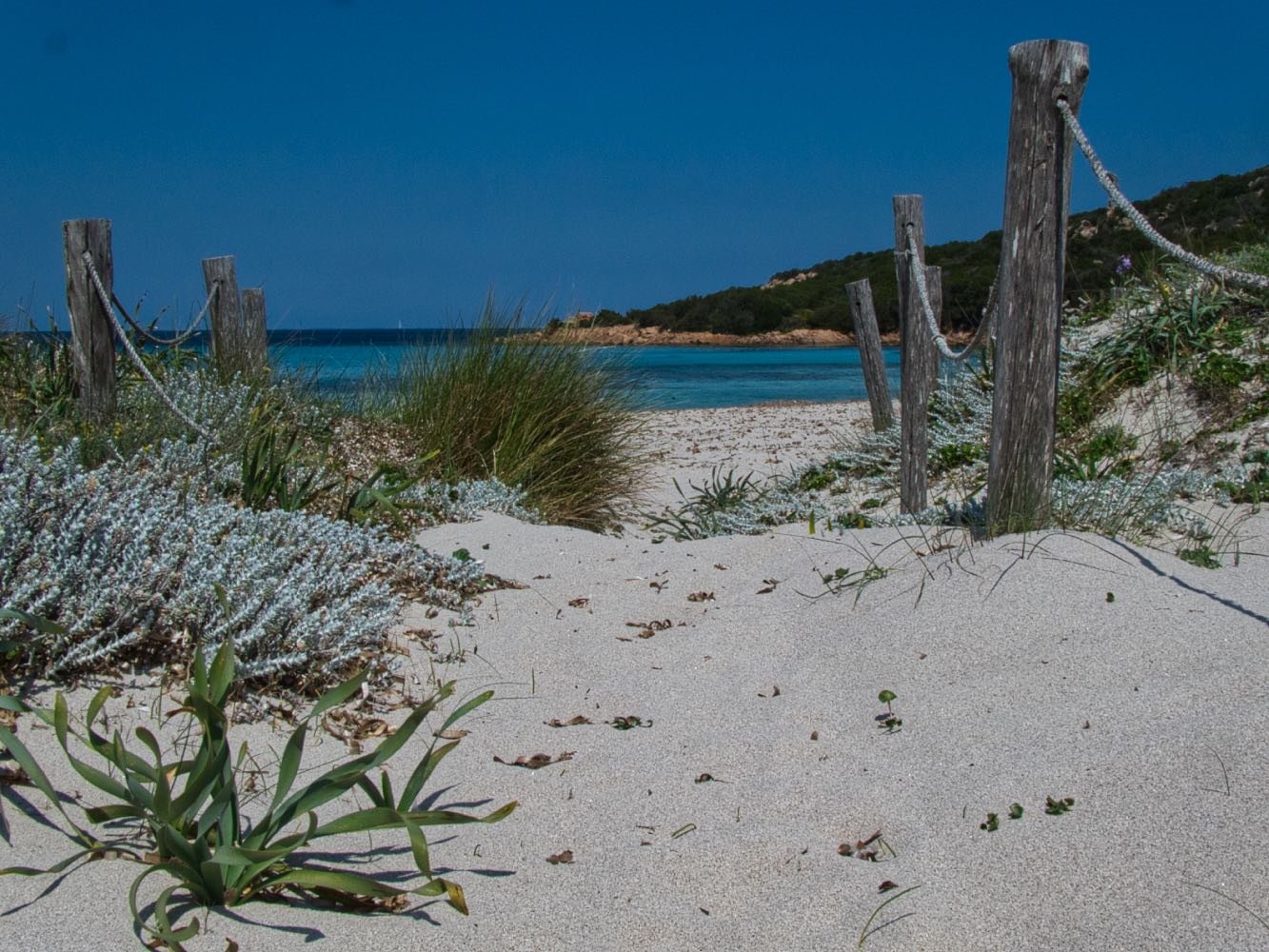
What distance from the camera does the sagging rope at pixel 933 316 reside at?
4.48 m

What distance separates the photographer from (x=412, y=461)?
20.9 ft

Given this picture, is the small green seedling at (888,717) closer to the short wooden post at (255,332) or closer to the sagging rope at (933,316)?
the sagging rope at (933,316)

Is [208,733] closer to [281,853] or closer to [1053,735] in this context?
[281,853]

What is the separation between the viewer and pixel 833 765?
279cm

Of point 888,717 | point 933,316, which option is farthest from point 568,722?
point 933,316

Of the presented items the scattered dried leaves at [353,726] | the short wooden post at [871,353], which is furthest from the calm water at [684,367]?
the scattered dried leaves at [353,726]

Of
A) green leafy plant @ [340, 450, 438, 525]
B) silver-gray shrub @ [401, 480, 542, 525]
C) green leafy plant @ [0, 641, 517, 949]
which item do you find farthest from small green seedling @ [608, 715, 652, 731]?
silver-gray shrub @ [401, 480, 542, 525]

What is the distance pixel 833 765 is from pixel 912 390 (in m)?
3.43

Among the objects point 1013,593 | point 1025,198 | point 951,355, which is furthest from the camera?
point 951,355

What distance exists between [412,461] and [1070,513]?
3.77 metres

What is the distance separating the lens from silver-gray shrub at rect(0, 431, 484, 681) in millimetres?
3117

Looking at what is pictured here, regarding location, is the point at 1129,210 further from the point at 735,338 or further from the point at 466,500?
the point at 735,338

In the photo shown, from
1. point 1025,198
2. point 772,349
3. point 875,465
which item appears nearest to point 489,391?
point 875,465

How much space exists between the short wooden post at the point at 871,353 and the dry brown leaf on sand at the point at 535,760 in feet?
20.6
